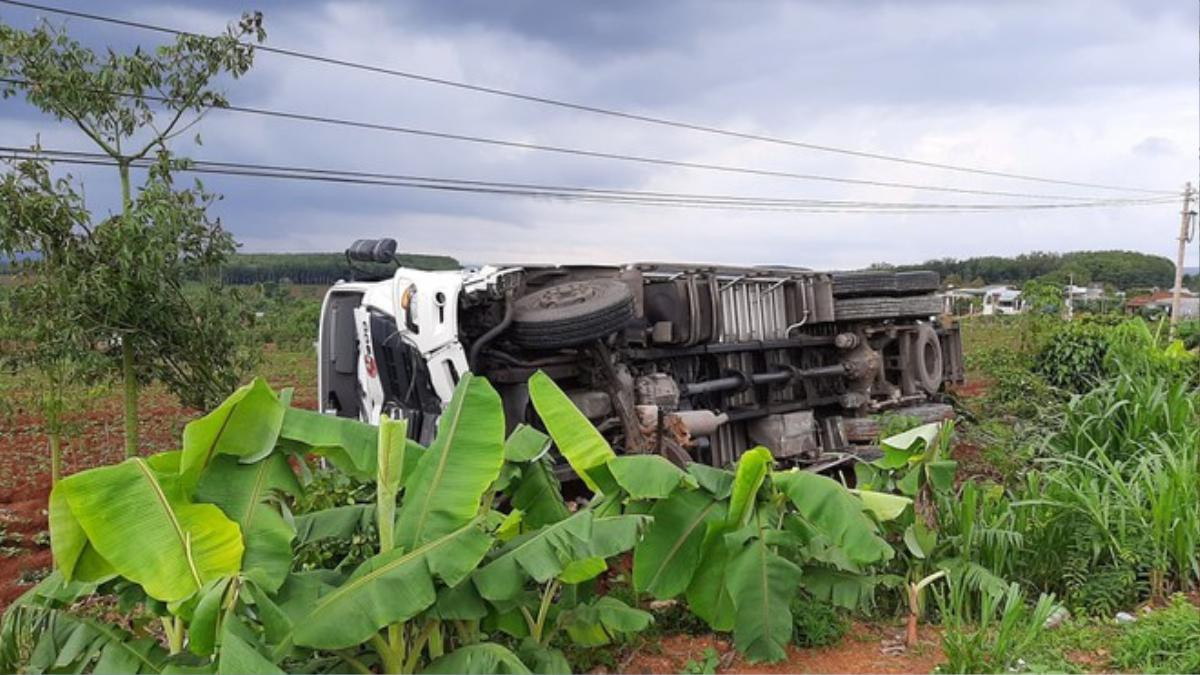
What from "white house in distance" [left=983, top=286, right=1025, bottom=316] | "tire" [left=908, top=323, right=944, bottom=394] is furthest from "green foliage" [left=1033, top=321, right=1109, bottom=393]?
"white house in distance" [left=983, top=286, right=1025, bottom=316]

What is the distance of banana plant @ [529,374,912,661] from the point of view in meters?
4.06

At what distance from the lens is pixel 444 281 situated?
6148 millimetres

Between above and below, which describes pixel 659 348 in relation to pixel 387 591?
above

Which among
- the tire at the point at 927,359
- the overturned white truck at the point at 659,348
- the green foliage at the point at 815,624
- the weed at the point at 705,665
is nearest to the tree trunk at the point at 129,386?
the overturned white truck at the point at 659,348

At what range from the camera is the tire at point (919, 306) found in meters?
10.0

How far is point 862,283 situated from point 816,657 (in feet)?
19.9

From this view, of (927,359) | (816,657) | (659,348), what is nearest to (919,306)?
(927,359)

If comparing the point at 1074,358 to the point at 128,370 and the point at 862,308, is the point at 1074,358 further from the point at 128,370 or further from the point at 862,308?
the point at 128,370

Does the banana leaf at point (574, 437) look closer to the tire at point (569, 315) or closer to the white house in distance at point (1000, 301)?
the tire at point (569, 315)

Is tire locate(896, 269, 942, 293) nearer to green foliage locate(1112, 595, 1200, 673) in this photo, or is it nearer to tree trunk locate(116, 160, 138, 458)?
green foliage locate(1112, 595, 1200, 673)

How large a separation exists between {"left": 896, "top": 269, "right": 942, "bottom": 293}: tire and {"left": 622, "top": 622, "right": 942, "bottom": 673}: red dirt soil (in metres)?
6.24

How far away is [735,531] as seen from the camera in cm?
419

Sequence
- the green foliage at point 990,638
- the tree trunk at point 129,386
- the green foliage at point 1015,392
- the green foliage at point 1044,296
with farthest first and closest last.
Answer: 1. the green foliage at point 1044,296
2. the green foliage at point 1015,392
3. the tree trunk at point 129,386
4. the green foliage at point 990,638

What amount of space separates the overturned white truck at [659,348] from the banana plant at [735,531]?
1.90 meters
